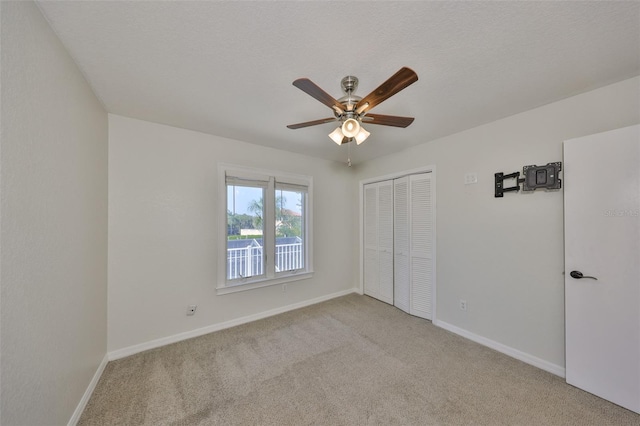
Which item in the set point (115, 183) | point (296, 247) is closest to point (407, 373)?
point (296, 247)

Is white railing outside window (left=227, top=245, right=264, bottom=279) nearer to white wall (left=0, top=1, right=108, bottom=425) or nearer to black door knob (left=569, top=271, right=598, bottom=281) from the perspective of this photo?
white wall (left=0, top=1, right=108, bottom=425)

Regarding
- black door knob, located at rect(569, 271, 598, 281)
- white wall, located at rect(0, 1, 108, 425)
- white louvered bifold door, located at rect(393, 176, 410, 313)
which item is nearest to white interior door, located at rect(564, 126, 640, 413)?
black door knob, located at rect(569, 271, 598, 281)

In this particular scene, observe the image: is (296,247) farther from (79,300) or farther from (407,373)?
→ (79,300)

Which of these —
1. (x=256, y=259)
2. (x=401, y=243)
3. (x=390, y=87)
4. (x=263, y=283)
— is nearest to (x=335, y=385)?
(x=263, y=283)

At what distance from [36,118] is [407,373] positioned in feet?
10.4

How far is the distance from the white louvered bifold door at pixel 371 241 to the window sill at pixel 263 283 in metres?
1.12

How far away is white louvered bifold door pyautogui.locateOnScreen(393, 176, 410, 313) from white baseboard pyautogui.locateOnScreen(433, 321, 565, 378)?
2.14 feet

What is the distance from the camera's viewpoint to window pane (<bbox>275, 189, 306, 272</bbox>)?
3.51 meters

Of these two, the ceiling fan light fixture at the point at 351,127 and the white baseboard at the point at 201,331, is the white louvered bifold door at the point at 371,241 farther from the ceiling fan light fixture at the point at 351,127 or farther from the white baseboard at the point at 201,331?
the ceiling fan light fixture at the point at 351,127

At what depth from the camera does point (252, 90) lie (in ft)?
6.33

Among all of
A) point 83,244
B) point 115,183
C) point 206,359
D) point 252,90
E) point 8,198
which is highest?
point 252,90

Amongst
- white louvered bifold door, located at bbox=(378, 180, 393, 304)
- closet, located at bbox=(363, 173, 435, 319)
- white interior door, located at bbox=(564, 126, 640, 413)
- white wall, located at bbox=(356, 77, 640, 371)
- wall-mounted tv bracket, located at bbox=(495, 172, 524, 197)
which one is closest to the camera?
white interior door, located at bbox=(564, 126, 640, 413)

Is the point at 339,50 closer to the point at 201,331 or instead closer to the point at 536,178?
the point at 536,178

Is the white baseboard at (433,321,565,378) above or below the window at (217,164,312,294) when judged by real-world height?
below
